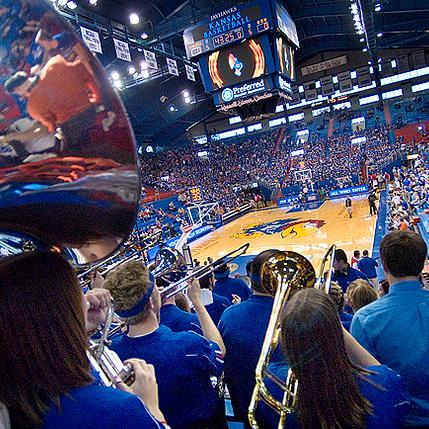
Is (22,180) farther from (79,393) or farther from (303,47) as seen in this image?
(303,47)

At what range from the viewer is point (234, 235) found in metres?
16.0

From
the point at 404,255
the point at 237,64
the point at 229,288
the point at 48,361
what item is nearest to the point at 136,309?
the point at 48,361

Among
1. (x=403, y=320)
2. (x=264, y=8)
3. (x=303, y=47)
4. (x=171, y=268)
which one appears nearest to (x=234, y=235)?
(x=264, y=8)

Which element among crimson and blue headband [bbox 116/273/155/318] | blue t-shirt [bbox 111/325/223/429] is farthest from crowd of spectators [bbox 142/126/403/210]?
crimson and blue headband [bbox 116/273/155/318]

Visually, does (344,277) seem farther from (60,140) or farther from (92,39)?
(92,39)

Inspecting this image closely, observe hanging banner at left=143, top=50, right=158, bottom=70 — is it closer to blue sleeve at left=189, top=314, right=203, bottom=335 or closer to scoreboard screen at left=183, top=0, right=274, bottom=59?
scoreboard screen at left=183, top=0, right=274, bottom=59

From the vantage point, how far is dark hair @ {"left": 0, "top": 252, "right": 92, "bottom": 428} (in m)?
0.83

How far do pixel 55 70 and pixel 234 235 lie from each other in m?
15.2

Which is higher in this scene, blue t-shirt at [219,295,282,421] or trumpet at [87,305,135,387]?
trumpet at [87,305,135,387]

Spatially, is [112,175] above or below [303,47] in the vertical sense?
below

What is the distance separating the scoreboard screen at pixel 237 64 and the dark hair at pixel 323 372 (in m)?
9.45

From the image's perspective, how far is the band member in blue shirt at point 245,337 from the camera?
5.99 ft

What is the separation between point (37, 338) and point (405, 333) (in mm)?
1250

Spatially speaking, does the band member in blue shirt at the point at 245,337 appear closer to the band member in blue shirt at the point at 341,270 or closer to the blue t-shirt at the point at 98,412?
the blue t-shirt at the point at 98,412
